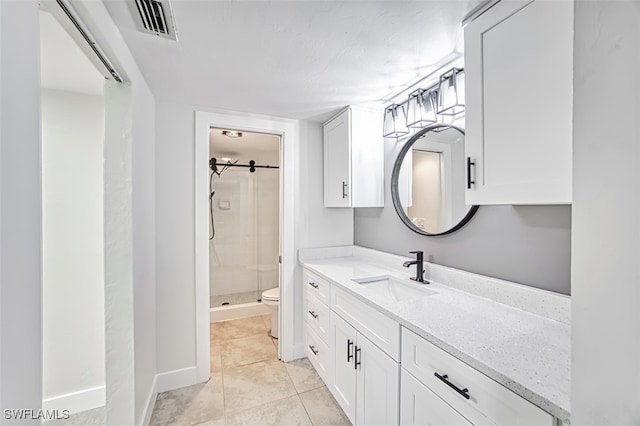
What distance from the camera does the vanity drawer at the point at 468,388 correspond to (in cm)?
75

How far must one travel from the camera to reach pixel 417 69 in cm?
155

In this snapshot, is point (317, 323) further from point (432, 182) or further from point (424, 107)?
point (424, 107)

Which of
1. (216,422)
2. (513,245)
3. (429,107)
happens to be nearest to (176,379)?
(216,422)

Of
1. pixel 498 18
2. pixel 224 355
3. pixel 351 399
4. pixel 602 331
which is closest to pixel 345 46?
pixel 498 18

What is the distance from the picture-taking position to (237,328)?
3.10 metres

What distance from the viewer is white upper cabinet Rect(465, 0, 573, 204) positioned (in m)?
0.89

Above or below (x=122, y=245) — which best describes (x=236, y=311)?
below

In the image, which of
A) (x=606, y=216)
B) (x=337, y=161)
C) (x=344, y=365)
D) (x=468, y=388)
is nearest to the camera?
(x=606, y=216)

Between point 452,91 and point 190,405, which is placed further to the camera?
point 190,405

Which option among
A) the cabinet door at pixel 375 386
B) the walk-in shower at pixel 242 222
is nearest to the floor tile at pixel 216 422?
the cabinet door at pixel 375 386

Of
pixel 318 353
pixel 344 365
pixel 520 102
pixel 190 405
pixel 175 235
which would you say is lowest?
pixel 190 405

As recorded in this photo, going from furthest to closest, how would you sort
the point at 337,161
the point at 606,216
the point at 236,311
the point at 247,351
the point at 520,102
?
the point at 236,311 → the point at 247,351 → the point at 337,161 → the point at 520,102 → the point at 606,216

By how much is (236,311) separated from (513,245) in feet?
10.1

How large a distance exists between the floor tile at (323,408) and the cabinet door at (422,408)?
74cm
